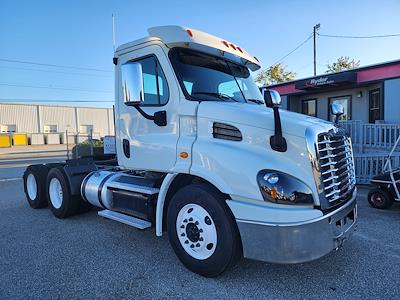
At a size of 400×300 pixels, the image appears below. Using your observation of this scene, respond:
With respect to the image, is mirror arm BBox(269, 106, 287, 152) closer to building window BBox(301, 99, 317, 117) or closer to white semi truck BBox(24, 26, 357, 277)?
white semi truck BBox(24, 26, 357, 277)

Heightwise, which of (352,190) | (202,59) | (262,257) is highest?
(202,59)

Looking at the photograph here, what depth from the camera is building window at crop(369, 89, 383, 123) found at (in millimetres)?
11688

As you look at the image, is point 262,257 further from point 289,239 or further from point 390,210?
point 390,210

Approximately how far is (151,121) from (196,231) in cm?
148

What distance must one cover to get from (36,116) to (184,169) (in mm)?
Result: 53424

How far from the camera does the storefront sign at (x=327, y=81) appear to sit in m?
11.8

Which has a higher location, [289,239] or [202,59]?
[202,59]

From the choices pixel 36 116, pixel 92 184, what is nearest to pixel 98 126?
pixel 36 116

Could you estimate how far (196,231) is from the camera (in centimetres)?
339

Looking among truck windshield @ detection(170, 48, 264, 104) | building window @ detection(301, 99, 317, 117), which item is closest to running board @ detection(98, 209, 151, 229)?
truck windshield @ detection(170, 48, 264, 104)

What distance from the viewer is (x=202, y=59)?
3891 mm

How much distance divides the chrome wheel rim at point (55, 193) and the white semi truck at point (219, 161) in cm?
193

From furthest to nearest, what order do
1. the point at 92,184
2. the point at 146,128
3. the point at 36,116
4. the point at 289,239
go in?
1. the point at 36,116
2. the point at 92,184
3. the point at 146,128
4. the point at 289,239

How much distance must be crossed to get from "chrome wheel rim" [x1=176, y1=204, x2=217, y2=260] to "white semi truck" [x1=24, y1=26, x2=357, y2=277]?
0.01 metres
